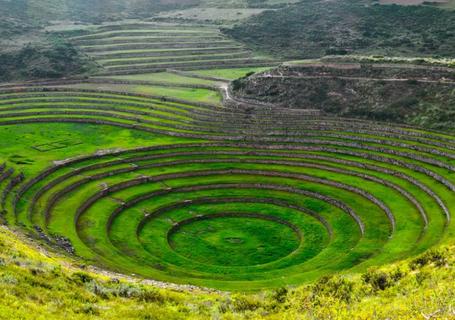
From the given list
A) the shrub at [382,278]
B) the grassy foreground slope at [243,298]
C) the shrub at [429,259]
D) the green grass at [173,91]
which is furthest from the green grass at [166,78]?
the shrub at [382,278]

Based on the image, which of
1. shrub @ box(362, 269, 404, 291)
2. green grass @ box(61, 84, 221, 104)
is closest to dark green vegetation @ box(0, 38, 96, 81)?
green grass @ box(61, 84, 221, 104)

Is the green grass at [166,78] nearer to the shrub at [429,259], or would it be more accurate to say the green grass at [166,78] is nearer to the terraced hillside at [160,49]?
the terraced hillside at [160,49]

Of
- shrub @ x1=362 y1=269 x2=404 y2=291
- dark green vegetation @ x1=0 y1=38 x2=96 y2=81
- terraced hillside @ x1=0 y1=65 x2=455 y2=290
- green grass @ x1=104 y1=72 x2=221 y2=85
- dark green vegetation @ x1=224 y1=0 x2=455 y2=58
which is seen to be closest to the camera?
shrub @ x1=362 y1=269 x2=404 y2=291

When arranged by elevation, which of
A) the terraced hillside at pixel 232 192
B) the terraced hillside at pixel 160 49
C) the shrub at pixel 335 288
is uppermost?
the terraced hillside at pixel 160 49

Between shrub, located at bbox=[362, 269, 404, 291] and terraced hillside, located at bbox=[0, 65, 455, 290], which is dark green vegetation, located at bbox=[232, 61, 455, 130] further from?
shrub, located at bbox=[362, 269, 404, 291]

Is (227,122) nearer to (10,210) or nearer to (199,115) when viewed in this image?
(199,115)

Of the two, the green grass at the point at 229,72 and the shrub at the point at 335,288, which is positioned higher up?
the green grass at the point at 229,72
